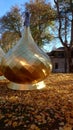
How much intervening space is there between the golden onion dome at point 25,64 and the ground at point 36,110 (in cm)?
69

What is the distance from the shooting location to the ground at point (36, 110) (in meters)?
5.53

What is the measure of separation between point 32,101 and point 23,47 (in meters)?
2.25

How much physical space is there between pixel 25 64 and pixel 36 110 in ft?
7.82

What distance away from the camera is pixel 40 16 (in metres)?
30.6

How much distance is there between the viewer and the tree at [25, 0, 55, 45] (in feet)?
96.9

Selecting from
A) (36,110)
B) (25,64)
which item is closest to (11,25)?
(25,64)

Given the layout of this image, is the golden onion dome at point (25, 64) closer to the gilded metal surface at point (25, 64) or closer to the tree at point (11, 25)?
the gilded metal surface at point (25, 64)

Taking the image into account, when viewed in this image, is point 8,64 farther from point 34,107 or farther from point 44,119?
point 44,119

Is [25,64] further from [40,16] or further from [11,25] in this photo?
[11,25]

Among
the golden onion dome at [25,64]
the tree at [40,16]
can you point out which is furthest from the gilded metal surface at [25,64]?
the tree at [40,16]

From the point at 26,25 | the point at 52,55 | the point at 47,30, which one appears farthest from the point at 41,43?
the point at 26,25

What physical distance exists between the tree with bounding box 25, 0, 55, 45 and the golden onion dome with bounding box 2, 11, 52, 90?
1998 cm

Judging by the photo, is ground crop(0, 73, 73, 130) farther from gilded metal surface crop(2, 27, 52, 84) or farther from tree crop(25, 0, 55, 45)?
tree crop(25, 0, 55, 45)

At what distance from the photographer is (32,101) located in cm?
688
